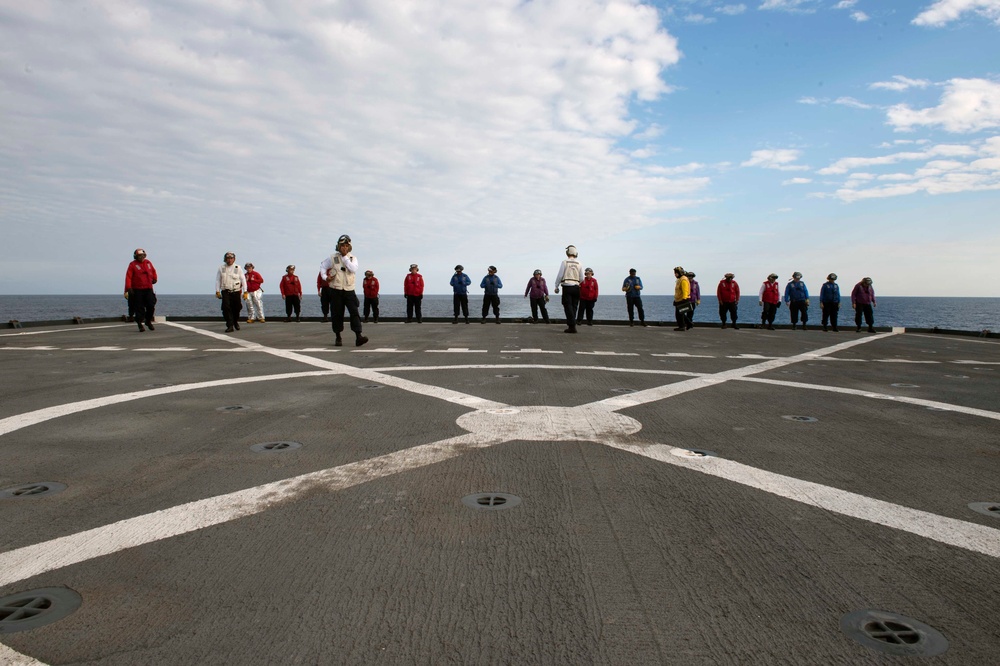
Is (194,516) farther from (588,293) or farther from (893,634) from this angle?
(588,293)

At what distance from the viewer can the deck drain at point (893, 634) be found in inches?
76.4

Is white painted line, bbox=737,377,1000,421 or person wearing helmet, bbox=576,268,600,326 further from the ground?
person wearing helmet, bbox=576,268,600,326

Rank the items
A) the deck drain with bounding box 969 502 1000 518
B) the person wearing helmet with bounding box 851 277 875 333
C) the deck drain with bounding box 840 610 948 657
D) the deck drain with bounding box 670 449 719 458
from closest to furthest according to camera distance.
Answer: the deck drain with bounding box 840 610 948 657 < the deck drain with bounding box 969 502 1000 518 < the deck drain with bounding box 670 449 719 458 < the person wearing helmet with bounding box 851 277 875 333

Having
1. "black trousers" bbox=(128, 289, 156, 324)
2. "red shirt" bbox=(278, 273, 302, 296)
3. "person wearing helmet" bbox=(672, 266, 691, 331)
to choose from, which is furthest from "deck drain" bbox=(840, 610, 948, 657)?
"red shirt" bbox=(278, 273, 302, 296)

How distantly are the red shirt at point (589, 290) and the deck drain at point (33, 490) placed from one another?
19390 mm

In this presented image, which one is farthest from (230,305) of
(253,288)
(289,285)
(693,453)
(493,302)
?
(693,453)

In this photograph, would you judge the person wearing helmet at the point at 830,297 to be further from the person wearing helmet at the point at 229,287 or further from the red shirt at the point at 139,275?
the red shirt at the point at 139,275

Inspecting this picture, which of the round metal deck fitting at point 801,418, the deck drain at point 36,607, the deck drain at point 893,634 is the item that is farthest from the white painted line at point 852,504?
the deck drain at point 36,607

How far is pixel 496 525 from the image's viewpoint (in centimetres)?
292

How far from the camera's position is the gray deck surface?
201 cm

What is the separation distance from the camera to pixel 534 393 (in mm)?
6539

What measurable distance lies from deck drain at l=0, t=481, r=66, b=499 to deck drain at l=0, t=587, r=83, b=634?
1344mm

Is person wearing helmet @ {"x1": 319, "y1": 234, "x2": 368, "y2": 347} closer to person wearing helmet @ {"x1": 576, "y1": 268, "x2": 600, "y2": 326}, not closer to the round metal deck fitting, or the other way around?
the round metal deck fitting

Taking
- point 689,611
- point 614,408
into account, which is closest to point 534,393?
point 614,408
